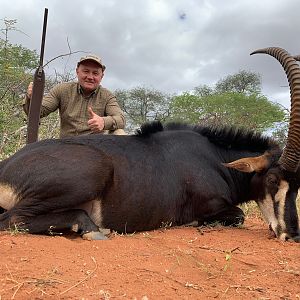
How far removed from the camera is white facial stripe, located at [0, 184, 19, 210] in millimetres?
3432

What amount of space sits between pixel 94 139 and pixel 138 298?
203cm

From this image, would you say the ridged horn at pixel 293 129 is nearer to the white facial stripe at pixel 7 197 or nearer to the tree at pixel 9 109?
the white facial stripe at pixel 7 197

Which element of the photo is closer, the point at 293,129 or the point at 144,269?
the point at 144,269

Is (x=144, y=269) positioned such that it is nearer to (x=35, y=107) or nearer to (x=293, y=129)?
(x=293, y=129)

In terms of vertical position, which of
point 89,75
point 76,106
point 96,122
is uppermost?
point 89,75

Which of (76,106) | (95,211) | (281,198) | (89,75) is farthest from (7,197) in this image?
(89,75)

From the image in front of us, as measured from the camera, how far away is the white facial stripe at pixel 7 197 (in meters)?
3.43

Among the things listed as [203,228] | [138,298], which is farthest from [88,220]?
[138,298]

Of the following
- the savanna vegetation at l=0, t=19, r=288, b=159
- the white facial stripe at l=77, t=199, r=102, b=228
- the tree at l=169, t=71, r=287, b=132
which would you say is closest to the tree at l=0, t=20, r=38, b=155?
the savanna vegetation at l=0, t=19, r=288, b=159

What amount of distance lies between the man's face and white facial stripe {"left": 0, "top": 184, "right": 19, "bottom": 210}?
2363 millimetres

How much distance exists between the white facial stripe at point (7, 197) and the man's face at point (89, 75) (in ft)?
7.75

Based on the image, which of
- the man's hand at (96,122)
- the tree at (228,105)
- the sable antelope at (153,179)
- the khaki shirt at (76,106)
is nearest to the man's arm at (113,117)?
the khaki shirt at (76,106)

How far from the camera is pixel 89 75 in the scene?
18.3 ft

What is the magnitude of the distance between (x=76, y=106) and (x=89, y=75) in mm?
408
